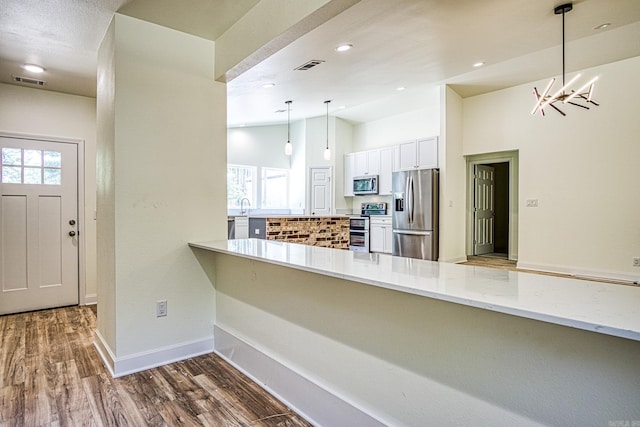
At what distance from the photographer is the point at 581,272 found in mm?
5023

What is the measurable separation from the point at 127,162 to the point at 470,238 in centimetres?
610

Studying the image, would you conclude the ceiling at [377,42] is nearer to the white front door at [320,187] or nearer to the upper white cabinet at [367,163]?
the upper white cabinet at [367,163]

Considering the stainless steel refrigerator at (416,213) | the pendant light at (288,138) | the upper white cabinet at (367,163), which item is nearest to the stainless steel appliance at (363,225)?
the upper white cabinet at (367,163)

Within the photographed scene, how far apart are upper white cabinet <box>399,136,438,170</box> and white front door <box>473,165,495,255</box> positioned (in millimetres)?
1114

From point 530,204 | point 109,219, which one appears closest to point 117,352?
point 109,219

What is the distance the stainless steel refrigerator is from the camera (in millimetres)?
6031

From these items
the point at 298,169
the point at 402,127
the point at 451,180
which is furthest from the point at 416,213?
the point at 298,169

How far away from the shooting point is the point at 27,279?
12.5ft

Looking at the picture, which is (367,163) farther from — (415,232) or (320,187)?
(415,232)

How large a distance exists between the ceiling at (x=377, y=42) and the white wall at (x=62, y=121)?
0.15 m

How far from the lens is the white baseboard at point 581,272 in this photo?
4655mm

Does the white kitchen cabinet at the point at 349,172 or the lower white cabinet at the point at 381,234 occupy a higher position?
the white kitchen cabinet at the point at 349,172

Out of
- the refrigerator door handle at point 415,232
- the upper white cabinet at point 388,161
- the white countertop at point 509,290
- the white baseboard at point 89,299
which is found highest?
the upper white cabinet at point 388,161

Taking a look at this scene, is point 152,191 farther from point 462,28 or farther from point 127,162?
point 462,28
